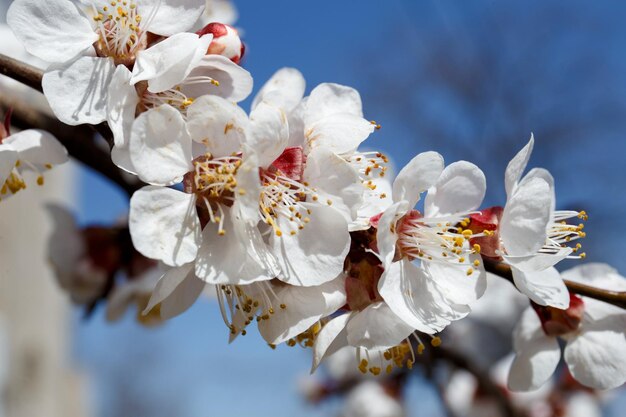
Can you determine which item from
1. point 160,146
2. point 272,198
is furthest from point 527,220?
point 160,146

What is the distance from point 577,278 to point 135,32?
57 cm

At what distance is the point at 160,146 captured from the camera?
0.58 m

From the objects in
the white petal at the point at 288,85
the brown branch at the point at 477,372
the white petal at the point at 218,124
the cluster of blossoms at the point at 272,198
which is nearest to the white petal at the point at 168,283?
the cluster of blossoms at the point at 272,198

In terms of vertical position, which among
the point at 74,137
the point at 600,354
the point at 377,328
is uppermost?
the point at 600,354

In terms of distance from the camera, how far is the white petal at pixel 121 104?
59 centimetres

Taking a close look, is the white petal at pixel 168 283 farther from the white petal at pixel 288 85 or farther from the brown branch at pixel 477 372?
the brown branch at pixel 477 372

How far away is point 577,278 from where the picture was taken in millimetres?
806

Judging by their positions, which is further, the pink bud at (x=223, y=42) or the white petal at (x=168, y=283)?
the pink bud at (x=223, y=42)

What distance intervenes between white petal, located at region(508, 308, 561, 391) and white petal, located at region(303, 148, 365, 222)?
35 cm

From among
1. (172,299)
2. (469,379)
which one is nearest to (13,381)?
(469,379)

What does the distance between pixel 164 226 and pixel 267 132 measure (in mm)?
119

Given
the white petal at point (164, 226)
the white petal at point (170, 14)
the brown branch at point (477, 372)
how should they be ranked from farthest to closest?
the brown branch at point (477, 372), the white petal at point (170, 14), the white petal at point (164, 226)

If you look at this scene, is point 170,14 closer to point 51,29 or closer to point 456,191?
point 51,29

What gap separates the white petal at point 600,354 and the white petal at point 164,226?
0.48 metres
